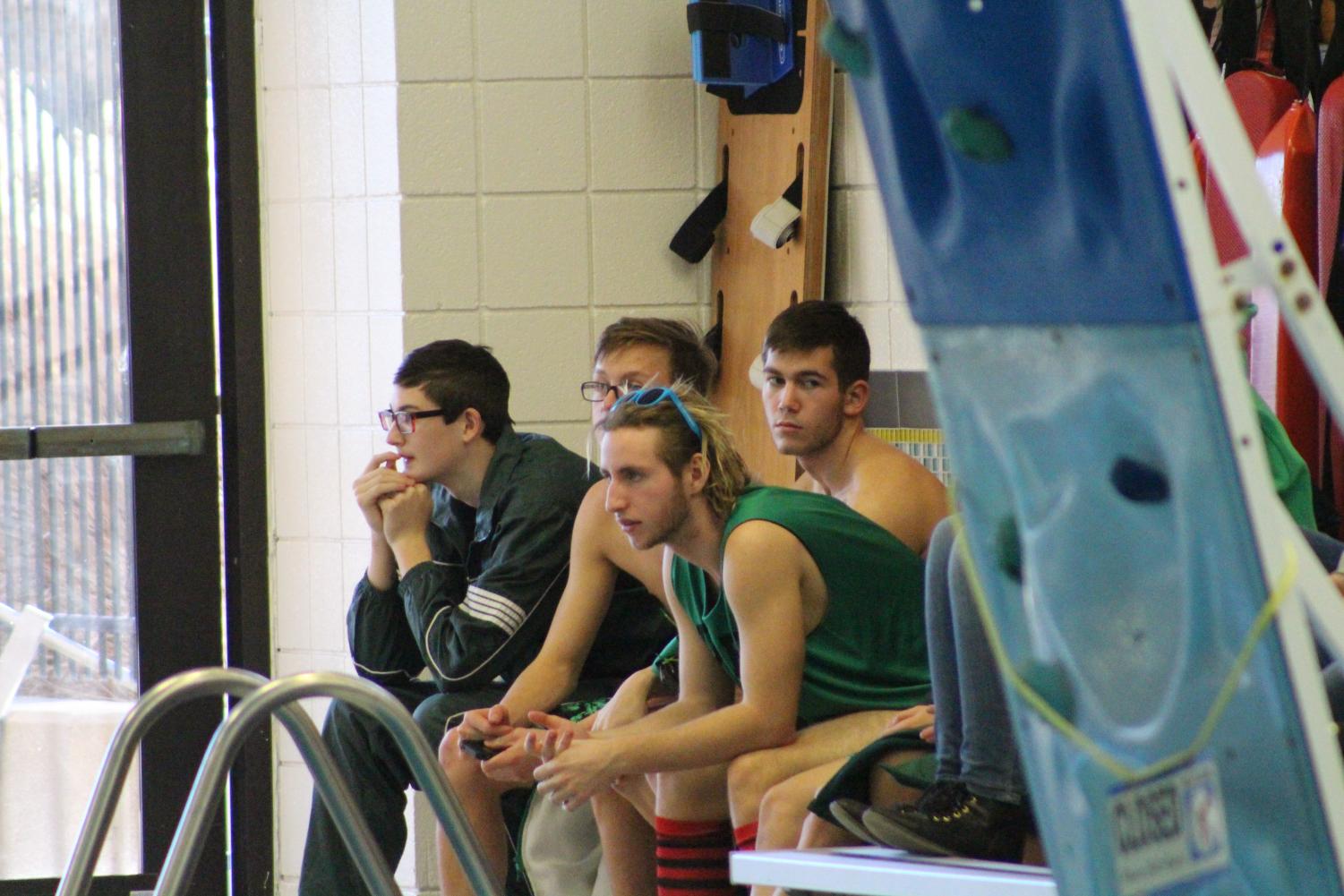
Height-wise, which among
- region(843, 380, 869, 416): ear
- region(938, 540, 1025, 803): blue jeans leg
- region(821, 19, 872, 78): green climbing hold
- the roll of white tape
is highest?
the roll of white tape

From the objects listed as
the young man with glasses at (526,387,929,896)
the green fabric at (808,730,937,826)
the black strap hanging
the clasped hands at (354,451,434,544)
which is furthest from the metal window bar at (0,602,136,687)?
the green fabric at (808,730,937,826)

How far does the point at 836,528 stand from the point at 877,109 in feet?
4.63

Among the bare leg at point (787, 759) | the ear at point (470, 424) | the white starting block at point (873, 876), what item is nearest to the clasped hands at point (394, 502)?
the ear at point (470, 424)

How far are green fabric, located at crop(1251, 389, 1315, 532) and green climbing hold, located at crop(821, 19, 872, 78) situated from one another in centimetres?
124

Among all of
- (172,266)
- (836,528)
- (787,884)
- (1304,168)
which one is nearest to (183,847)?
(787,884)

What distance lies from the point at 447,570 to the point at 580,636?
15.1 inches

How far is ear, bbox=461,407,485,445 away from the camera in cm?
304

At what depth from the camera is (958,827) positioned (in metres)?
1.87

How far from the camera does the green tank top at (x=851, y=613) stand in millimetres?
2377

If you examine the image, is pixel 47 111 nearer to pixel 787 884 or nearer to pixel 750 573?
pixel 750 573

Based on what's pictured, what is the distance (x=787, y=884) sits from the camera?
1579mm

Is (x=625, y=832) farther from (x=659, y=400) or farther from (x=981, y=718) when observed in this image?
(x=981, y=718)

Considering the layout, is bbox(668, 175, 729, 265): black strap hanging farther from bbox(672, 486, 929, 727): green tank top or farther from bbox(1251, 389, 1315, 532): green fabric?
Answer: bbox(1251, 389, 1315, 532): green fabric

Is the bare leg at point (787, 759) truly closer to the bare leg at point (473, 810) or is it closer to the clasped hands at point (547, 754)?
the clasped hands at point (547, 754)
